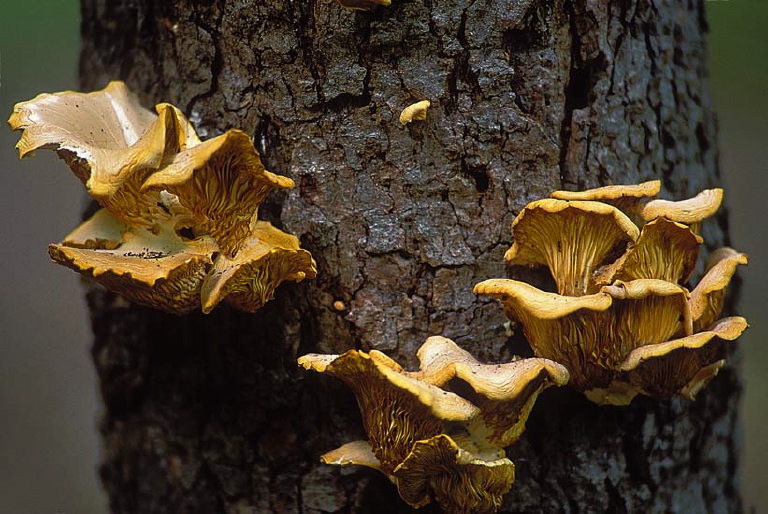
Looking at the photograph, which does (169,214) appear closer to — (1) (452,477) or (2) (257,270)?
(2) (257,270)

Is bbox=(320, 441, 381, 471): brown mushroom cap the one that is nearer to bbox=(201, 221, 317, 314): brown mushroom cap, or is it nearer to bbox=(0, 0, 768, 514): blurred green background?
bbox=(201, 221, 317, 314): brown mushroom cap

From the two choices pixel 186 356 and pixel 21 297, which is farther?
pixel 21 297

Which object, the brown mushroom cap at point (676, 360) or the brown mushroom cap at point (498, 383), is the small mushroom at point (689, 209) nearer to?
the brown mushroom cap at point (676, 360)

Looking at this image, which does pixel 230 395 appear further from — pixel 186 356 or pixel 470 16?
pixel 470 16

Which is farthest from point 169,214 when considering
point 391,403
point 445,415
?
point 445,415

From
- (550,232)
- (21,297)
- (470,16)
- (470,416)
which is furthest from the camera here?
(21,297)

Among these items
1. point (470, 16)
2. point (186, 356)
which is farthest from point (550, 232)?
point (186, 356)

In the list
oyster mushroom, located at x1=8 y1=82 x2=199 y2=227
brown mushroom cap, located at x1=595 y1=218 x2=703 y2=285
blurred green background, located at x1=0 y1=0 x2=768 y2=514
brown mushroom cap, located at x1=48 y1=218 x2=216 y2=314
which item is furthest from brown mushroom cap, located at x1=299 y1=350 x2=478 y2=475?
blurred green background, located at x1=0 y1=0 x2=768 y2=514

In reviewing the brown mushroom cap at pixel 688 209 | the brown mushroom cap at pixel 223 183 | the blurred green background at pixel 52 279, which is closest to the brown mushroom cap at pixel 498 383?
the brown mushroom cap at pixel 688 209
